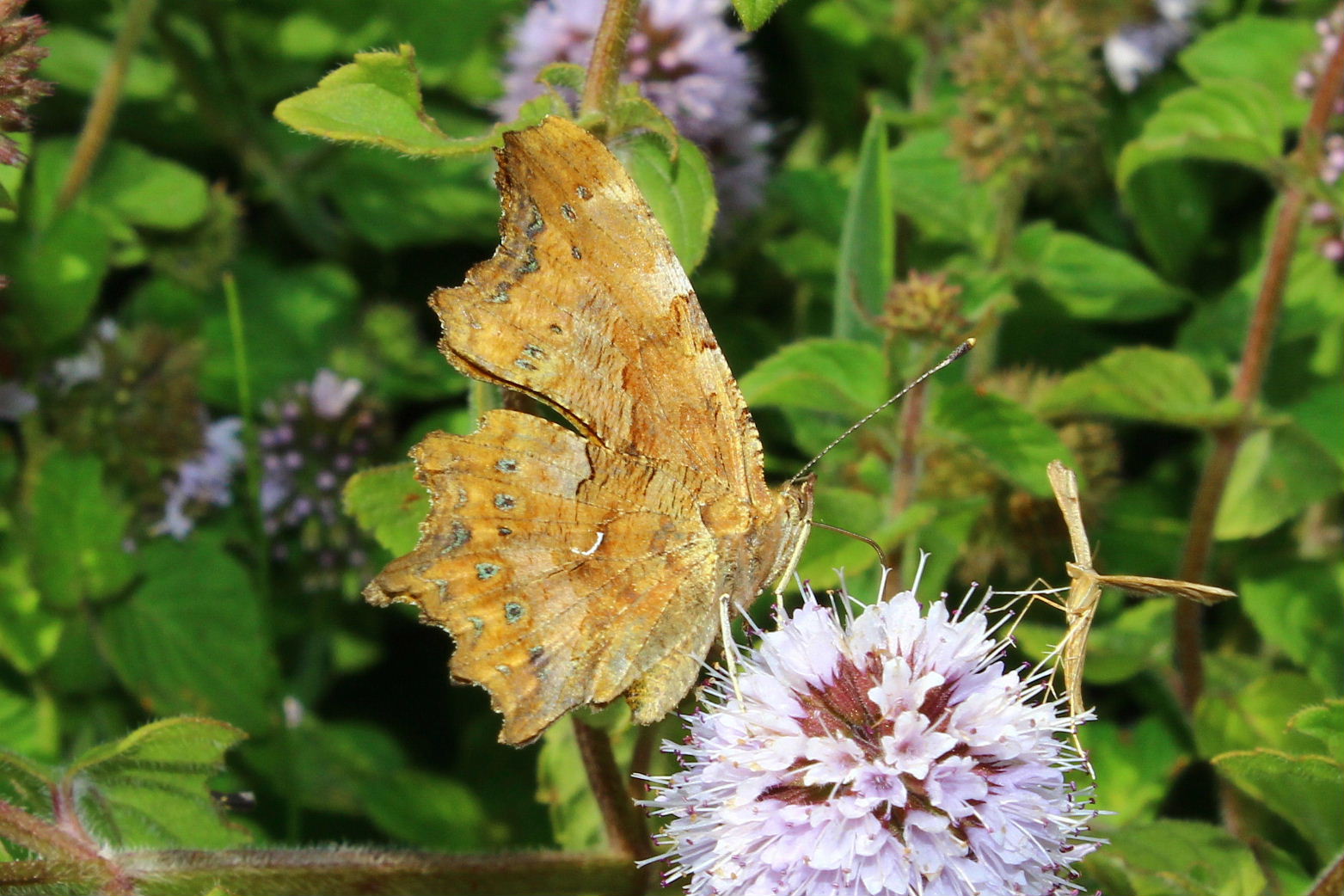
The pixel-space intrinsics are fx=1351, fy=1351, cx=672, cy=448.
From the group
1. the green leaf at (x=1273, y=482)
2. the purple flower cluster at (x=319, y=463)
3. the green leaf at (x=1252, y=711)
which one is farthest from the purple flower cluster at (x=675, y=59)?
the green leaf at (x=1252, y=711)

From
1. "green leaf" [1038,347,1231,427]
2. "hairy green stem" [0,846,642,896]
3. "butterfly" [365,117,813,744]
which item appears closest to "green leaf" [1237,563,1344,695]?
"green leaf" [1038,347,1231,427]

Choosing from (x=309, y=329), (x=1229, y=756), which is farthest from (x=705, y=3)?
(x=1229, y=756)

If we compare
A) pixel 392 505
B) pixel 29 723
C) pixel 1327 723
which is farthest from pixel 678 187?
pixel 29 723

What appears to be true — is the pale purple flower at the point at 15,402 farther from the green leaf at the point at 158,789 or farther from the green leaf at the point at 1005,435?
the green leaf at the point at 1005,435

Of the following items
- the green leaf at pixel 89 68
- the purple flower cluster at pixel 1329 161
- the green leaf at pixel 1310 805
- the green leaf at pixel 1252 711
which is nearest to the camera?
the green leaf at pixel 1310 805

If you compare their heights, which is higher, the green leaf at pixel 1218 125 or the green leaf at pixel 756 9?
the green leaf at pixel 756 9

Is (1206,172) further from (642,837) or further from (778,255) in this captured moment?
(642,837)

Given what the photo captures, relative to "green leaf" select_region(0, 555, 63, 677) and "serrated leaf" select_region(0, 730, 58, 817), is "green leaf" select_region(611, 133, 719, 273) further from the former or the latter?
"green leaf" select_region(0, 555, 63, 677)

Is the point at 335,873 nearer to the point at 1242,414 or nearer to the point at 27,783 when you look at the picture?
the point at 27,783
